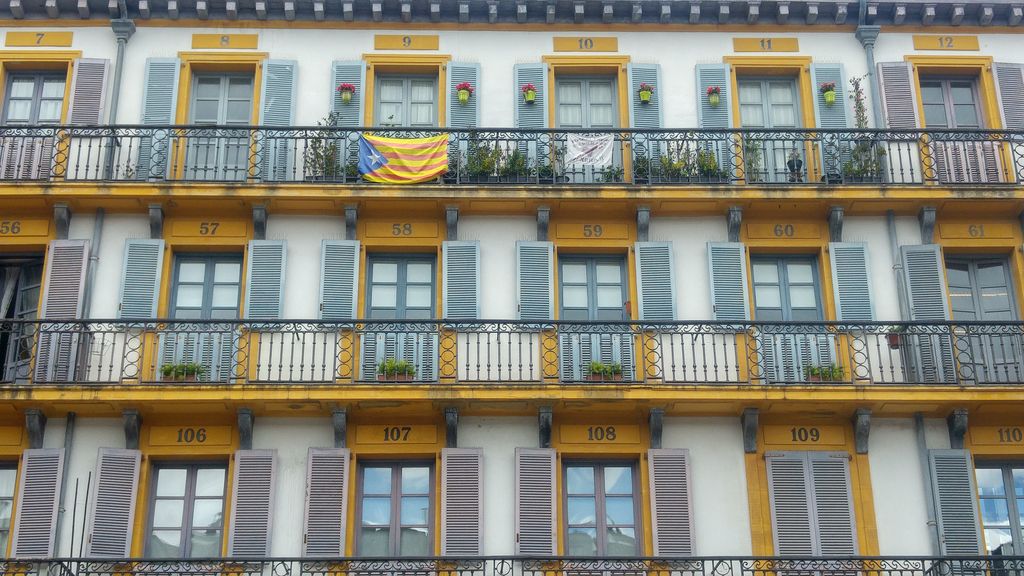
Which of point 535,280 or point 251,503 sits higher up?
point 535,280

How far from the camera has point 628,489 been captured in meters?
22.6

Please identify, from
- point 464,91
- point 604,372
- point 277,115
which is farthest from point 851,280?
point 277,115

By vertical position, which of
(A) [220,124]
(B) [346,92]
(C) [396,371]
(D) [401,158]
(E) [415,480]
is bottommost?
(E) [415,480]

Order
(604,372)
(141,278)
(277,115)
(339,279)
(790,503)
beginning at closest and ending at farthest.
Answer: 1. (790,503)
2. (604,372)
3. (141,278)
4. (339,279)
5. (277,115)

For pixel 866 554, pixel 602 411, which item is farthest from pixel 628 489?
pixel 866 554

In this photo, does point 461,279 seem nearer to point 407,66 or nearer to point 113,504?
point 407,66

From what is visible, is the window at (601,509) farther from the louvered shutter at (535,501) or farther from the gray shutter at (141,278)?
the gray shutter at (141,278)

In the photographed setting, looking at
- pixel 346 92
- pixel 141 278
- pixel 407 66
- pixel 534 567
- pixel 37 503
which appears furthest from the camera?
pixel 407 66

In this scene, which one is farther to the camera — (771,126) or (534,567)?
(771,126)

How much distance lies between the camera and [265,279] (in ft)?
76.9

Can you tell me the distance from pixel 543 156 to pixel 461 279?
2595 millimetres

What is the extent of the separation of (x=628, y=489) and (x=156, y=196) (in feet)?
29.4

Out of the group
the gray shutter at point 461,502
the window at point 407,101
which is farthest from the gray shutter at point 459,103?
the gray shutter at point 461,502

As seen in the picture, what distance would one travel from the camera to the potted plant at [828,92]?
25078 millimetres
